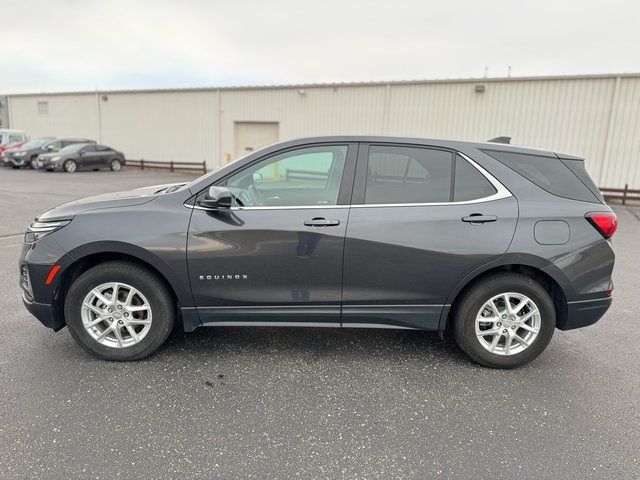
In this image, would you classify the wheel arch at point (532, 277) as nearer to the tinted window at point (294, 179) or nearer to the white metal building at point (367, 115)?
the tinted window at point (294, 179)

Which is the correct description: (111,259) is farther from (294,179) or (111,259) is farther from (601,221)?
(601,221)

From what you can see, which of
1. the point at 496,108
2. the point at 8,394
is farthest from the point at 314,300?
the point at 496,108

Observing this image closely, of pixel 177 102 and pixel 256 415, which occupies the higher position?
pixel 177 102

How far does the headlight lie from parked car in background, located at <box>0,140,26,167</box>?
75.4 feet

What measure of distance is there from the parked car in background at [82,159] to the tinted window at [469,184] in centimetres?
2187

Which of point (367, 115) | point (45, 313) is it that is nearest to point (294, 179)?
point (45, 313)

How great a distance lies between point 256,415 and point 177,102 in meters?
22.9

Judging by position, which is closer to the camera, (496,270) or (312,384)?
(312,384)

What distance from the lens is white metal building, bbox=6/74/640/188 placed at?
593 inches

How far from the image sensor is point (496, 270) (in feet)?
10.6

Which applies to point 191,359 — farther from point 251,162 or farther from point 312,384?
point 251,162

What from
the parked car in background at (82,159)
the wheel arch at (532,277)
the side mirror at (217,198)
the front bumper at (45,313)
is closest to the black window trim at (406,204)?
the wheel arch at (532,277)

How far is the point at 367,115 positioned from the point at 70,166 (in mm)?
14303

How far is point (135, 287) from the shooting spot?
3.13 m
